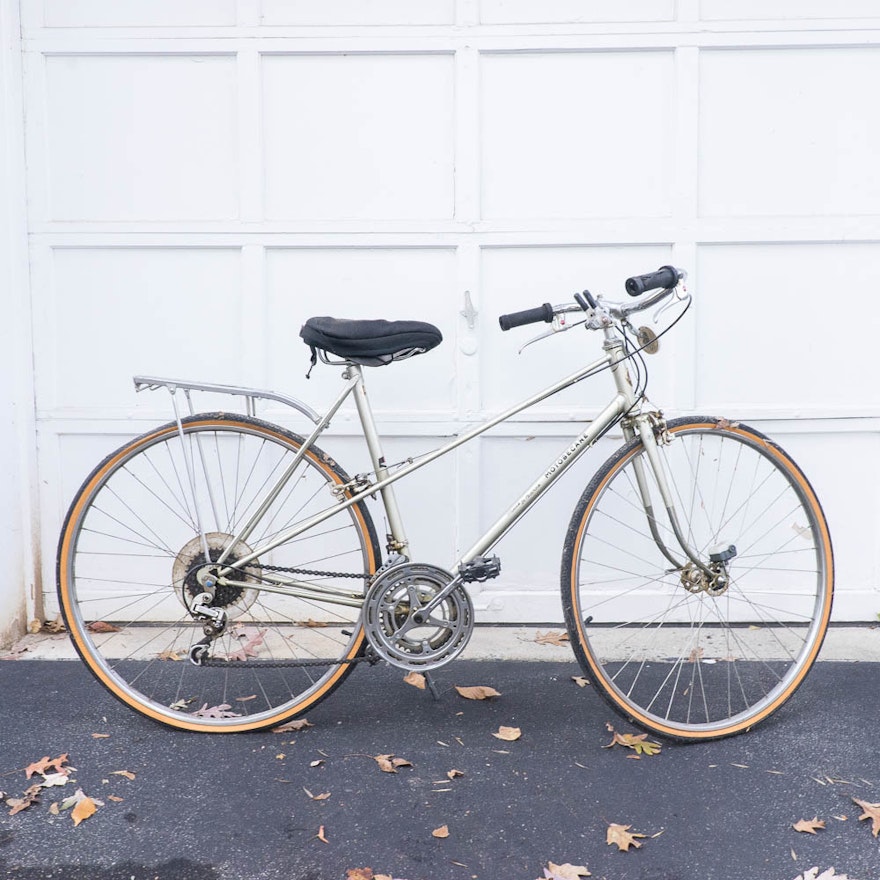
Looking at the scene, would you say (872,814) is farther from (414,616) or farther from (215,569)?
(215,569)

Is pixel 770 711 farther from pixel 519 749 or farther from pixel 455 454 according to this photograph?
pixel 455 454

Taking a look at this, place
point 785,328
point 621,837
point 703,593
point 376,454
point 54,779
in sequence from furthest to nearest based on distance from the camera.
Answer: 1. point 785,328
2. point 703,593
3. point 376,454
4. point 54,779
5. point 621,837

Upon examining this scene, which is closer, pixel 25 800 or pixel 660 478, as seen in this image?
pixel 25 800

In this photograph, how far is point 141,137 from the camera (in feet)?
12.2

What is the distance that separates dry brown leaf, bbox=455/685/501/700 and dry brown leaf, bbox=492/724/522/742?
0.23 metres

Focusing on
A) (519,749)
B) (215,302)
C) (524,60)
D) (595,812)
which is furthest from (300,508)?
(524,60)

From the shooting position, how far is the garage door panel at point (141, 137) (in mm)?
3699

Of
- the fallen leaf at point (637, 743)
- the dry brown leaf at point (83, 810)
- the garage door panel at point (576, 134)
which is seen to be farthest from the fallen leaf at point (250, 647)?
the garage door panel at point (576, 134)

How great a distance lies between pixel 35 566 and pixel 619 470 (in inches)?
94.0

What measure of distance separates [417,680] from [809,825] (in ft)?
4.63

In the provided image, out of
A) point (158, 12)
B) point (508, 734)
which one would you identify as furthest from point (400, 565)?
point (158, 12)

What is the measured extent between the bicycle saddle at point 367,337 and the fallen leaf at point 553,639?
141cm

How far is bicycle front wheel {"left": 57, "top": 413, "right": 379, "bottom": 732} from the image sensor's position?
119 inches

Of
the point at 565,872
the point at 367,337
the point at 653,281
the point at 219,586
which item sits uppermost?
the point at 653,281
